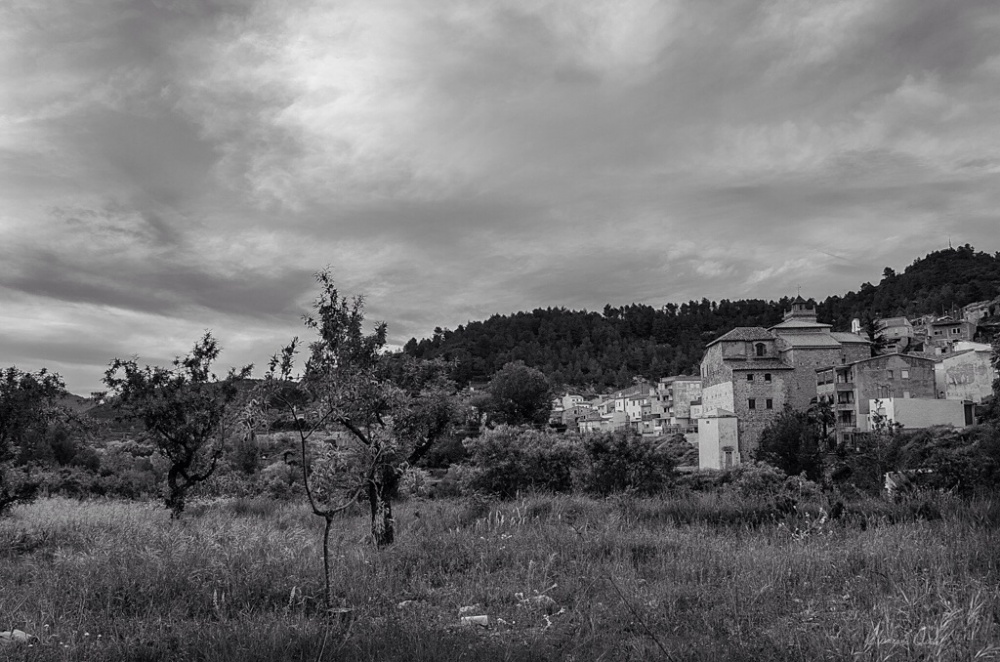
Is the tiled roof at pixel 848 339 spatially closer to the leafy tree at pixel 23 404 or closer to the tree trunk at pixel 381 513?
the tree trunk at pixel 381 513

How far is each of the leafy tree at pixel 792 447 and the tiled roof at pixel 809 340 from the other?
27.5 feet

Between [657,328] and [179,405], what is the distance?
141 meters

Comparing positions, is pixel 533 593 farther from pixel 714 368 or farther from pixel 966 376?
pixel 966 376

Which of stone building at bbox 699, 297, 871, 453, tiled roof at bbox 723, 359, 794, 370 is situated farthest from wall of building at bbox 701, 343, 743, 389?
tiled roof at bbox 723, 359, 794, 370

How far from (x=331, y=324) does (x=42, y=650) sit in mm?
4572

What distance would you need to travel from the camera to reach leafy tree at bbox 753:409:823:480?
128 ft

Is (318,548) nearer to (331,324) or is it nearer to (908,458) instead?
(331,324)

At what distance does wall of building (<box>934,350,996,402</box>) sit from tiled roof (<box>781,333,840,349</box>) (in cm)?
847

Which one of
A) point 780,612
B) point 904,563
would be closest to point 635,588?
point 780,612

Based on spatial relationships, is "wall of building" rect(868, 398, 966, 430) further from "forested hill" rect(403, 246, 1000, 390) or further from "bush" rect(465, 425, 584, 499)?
"forested hill" rect(403, 246, 1000, 390)

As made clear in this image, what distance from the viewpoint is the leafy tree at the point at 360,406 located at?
6.50m

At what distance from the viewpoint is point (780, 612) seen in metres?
5.12

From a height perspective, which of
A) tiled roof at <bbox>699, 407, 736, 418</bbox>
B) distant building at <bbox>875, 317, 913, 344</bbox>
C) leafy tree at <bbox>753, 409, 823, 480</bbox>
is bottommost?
leafy tree at <bbox>753, 409, 823, 480</bbox>

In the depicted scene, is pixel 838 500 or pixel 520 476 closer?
pixel 838 500
